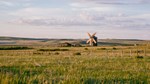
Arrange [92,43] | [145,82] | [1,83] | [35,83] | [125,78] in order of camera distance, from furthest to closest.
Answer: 1. [92,43]
2. [125,78]
3. [145,82]
4. [35,83]
5. [1,83]

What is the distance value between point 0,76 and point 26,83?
2.67ft

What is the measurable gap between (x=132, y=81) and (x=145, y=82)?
0.59 metres

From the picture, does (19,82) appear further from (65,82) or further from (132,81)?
A: (132,81)

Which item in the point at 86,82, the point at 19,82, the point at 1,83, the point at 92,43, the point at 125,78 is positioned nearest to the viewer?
the point at 1,83

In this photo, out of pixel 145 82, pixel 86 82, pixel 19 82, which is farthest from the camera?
pixel 145 82

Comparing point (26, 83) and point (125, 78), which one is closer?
point (26, 83)

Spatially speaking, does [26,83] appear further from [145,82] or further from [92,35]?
[92,35]

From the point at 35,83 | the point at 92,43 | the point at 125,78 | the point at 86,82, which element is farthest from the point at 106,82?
the point at 92,43

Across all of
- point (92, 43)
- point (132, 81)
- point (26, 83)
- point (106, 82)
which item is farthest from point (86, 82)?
point (92, 43)

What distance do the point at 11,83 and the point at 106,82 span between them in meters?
5.31

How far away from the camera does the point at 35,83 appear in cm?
1269

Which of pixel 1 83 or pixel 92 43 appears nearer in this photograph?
pixel 1 83

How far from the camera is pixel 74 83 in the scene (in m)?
11.5

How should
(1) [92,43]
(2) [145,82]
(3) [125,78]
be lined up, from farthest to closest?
(1) [92,43] < (3) [125,78] < (2) [145,82]
